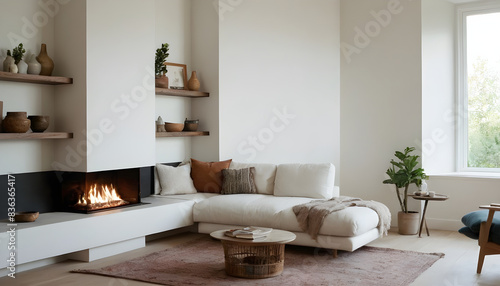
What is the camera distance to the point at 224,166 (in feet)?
21.5

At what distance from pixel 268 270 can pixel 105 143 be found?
2066 mm

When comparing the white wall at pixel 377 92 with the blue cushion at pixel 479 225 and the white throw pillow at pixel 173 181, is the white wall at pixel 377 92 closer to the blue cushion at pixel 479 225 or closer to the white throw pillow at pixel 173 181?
the blue cushion at pixel 479 225

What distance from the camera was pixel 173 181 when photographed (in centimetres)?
630

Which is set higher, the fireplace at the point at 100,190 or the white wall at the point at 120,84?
the white wall at the point at 120,84

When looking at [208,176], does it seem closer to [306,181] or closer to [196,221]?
[196,221]

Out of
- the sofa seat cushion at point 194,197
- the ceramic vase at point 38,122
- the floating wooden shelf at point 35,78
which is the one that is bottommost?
the sofa seat cushion at point 194,197

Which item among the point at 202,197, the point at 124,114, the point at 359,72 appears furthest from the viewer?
the point at 359,72

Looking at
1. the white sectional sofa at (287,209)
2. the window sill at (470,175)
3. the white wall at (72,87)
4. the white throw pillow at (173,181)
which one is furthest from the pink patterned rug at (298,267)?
the window sill at (470,175)

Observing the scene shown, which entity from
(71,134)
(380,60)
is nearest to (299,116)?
(380,60)

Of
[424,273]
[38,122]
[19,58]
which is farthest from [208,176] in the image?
[424,273]

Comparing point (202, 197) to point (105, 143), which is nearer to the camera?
point (105, 143)

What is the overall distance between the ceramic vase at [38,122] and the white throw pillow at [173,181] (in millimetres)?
1700

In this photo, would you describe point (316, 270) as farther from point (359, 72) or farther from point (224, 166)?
point (359, 72)

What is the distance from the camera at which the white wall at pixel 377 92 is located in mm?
7051
